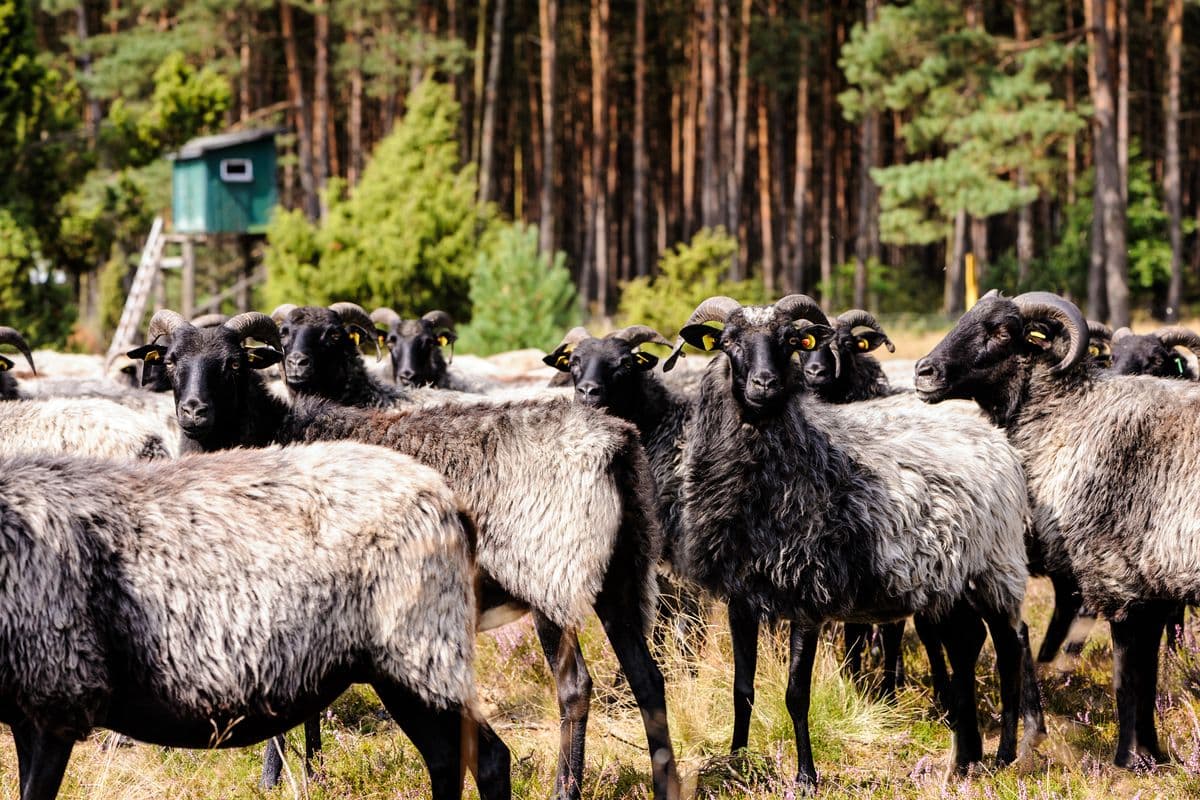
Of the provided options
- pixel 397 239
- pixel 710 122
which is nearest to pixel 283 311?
pixel 397 239

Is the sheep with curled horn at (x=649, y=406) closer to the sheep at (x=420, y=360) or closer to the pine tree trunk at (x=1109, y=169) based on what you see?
the sheep at (x=420, y=360)

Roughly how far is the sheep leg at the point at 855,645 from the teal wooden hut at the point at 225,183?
2585 centimetres

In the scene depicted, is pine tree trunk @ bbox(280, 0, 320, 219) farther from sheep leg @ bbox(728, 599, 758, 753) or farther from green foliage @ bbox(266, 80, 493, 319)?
sheep leg @ bbox(728, 599, 758, 753)

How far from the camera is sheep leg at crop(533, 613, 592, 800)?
19.9 feet

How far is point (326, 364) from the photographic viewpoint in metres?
8.59

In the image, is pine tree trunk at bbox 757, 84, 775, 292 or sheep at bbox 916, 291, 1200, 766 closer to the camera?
sheep at bbox 916, 291, 1200, 766

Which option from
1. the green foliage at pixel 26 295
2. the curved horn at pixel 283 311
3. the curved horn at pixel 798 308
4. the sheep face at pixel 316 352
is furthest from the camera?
the green foliage at pixel 26 295

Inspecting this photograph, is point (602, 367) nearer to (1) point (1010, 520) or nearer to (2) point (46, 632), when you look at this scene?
(1) point (1010, 520)

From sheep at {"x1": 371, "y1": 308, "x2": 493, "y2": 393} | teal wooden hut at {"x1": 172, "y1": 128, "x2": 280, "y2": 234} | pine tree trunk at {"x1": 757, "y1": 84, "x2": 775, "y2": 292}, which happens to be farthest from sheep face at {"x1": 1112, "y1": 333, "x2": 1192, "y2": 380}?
pine tree trunk at {"x1": 757, "y1": 84, "x2": 775, "y2": 292}

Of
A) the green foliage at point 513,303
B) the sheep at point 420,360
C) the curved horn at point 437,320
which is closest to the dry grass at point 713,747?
the sheep at point 420,360

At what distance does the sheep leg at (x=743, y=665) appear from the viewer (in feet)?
21.1

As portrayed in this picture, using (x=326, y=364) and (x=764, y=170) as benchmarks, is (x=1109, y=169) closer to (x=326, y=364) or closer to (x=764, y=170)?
(x=764, y=170)

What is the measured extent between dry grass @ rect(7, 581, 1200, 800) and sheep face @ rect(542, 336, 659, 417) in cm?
156

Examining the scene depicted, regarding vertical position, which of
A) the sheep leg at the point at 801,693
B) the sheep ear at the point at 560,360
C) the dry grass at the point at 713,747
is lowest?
the dry grass at the point at 713,747
